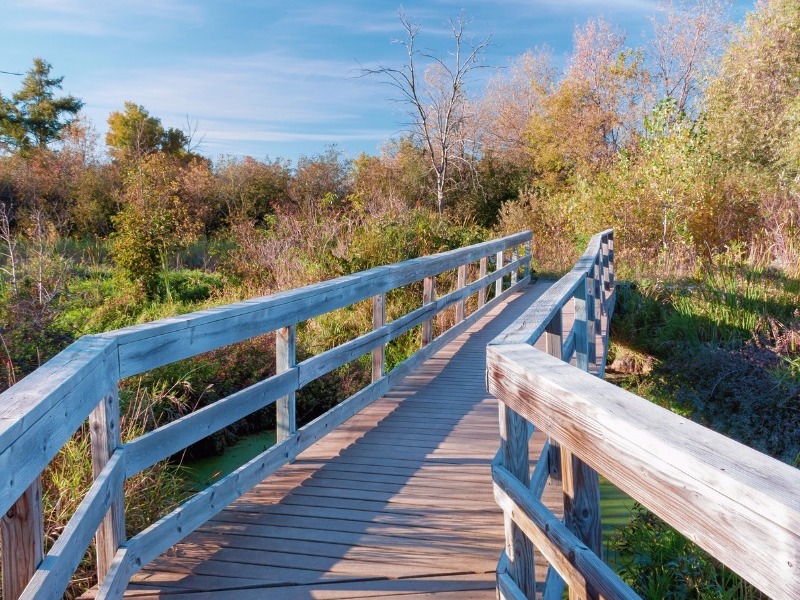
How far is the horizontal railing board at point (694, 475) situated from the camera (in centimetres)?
92

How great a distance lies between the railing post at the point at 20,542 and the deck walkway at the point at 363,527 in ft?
3.15

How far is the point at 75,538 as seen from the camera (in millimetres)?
1900

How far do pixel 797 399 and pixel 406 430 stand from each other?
14.6 feet

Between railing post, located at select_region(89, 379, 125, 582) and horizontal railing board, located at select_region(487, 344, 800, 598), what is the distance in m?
1.49

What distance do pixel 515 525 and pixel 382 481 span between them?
62.3 inches

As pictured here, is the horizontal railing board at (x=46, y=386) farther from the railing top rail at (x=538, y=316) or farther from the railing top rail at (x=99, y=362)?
the railing top rail at (x=538, y=316)

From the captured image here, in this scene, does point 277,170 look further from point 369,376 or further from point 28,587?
point 28,587

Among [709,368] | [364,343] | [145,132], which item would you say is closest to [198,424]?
[364,343]

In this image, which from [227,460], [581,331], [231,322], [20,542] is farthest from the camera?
[227,460]

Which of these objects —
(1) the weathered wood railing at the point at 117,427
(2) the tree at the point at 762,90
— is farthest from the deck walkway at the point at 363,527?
(2) the tree at the point at 762,90

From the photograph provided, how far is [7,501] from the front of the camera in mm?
1381

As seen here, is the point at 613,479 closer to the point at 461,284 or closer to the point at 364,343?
the point at 364,343

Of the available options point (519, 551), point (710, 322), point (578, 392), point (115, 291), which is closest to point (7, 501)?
point (578, 392)

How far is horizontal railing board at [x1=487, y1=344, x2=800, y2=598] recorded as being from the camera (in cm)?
92
